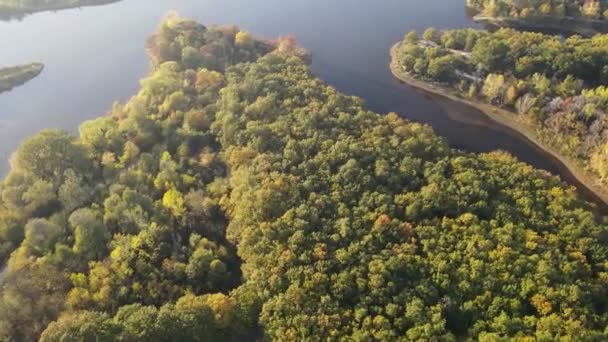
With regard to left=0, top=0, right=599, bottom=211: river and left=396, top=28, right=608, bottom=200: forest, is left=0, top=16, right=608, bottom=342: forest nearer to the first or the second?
left=396, top=28, right=608, bottom=200: forest

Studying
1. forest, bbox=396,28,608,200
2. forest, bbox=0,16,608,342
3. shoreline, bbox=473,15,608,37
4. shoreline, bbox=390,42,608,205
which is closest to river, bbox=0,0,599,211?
shoreline, bbox=390,42,608,205

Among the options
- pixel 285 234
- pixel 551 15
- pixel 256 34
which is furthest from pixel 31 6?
pixel 551 15

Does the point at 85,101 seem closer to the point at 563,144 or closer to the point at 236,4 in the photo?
the point at 236,4

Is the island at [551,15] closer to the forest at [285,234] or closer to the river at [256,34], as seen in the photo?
the river at [256,34]

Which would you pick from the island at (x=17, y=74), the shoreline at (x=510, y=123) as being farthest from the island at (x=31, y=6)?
the shoreline at (x=510, y=123)

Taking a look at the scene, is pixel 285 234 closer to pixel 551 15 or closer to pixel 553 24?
pixel 553 24

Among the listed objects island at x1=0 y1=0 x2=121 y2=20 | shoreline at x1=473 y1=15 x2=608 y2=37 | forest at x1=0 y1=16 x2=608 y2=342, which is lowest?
forest at x1=0 y1=16 x2=608 y2=342
